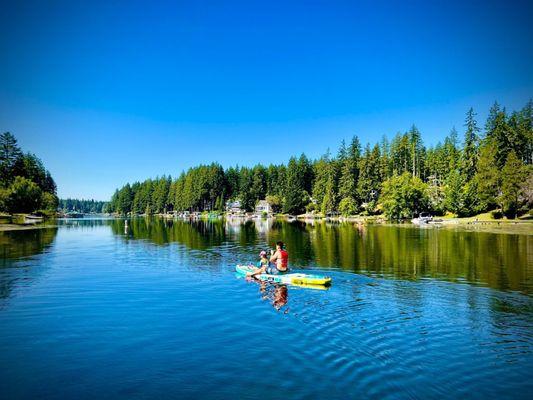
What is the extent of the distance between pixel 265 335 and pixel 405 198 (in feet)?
350

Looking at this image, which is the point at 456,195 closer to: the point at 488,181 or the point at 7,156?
the point at 488,181

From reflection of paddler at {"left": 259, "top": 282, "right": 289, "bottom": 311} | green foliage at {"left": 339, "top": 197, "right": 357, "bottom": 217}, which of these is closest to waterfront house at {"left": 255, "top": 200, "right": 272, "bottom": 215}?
green foliage at {"left": 339, "top": 197, "right": 357, "bottom": 217}

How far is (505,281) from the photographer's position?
2539 centimetres

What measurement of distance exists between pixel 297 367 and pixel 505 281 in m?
20.3

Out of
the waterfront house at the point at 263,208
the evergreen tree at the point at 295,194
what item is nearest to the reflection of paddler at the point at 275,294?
the evergreen tree at the point at 295,194

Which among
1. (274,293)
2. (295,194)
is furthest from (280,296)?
(295,194)

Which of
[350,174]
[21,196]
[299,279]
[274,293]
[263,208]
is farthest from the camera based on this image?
[263,208]

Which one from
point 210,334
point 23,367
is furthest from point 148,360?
point 23,367

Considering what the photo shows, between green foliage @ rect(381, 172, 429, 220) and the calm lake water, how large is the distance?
83.9 meters

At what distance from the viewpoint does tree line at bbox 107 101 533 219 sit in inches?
3575

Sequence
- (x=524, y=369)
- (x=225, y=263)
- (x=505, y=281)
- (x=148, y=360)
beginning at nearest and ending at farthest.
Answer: (x=524, y=369)
(x=148, y=360)
(x=505, y=281)
(x=225, y=263)

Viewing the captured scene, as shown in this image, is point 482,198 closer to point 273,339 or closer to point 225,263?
point 225,263

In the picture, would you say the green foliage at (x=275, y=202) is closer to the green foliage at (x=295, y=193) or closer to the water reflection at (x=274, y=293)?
the green foliage at (x=295, y=193)

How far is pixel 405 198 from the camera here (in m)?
113
